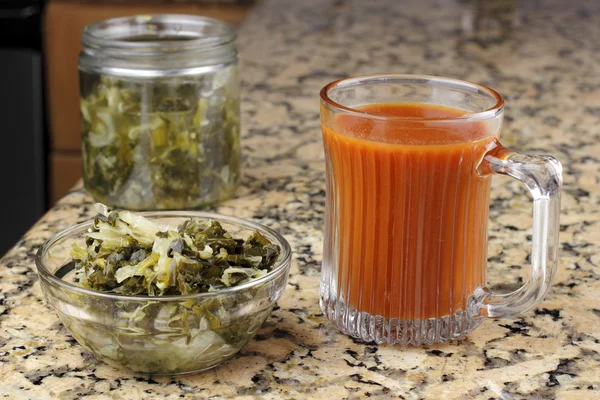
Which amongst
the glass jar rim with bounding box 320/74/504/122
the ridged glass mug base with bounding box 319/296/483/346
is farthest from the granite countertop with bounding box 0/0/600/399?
the glass jar rim with bounding box 320/74/504/122

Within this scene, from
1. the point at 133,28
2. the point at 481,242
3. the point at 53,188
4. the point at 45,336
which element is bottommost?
the point at 53,188

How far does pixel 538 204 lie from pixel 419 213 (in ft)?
0.35

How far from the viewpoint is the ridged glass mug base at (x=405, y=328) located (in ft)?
2.67

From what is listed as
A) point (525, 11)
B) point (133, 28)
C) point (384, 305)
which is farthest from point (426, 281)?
point (525, 11)

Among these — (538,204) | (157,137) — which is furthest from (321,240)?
(538,204)

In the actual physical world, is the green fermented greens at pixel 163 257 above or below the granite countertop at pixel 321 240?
above

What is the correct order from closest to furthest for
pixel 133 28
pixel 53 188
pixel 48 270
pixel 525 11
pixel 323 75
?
pixel 48 270, pixel 133 28, pixel 323 75, pixel 525 11, pixel 53 188

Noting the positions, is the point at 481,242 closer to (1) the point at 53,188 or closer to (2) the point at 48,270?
(2) the point at 48,270

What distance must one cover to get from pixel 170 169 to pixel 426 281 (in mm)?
445

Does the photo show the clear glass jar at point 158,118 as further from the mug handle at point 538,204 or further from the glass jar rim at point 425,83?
the mug handle at point 538,204

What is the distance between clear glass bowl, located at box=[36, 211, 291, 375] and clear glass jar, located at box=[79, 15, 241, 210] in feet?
1.19

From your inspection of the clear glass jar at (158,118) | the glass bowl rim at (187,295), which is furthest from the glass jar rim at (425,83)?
the clear glass jar at (158,118)

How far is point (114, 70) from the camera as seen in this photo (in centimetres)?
110

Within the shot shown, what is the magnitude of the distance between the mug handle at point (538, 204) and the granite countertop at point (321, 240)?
2.6 inches
